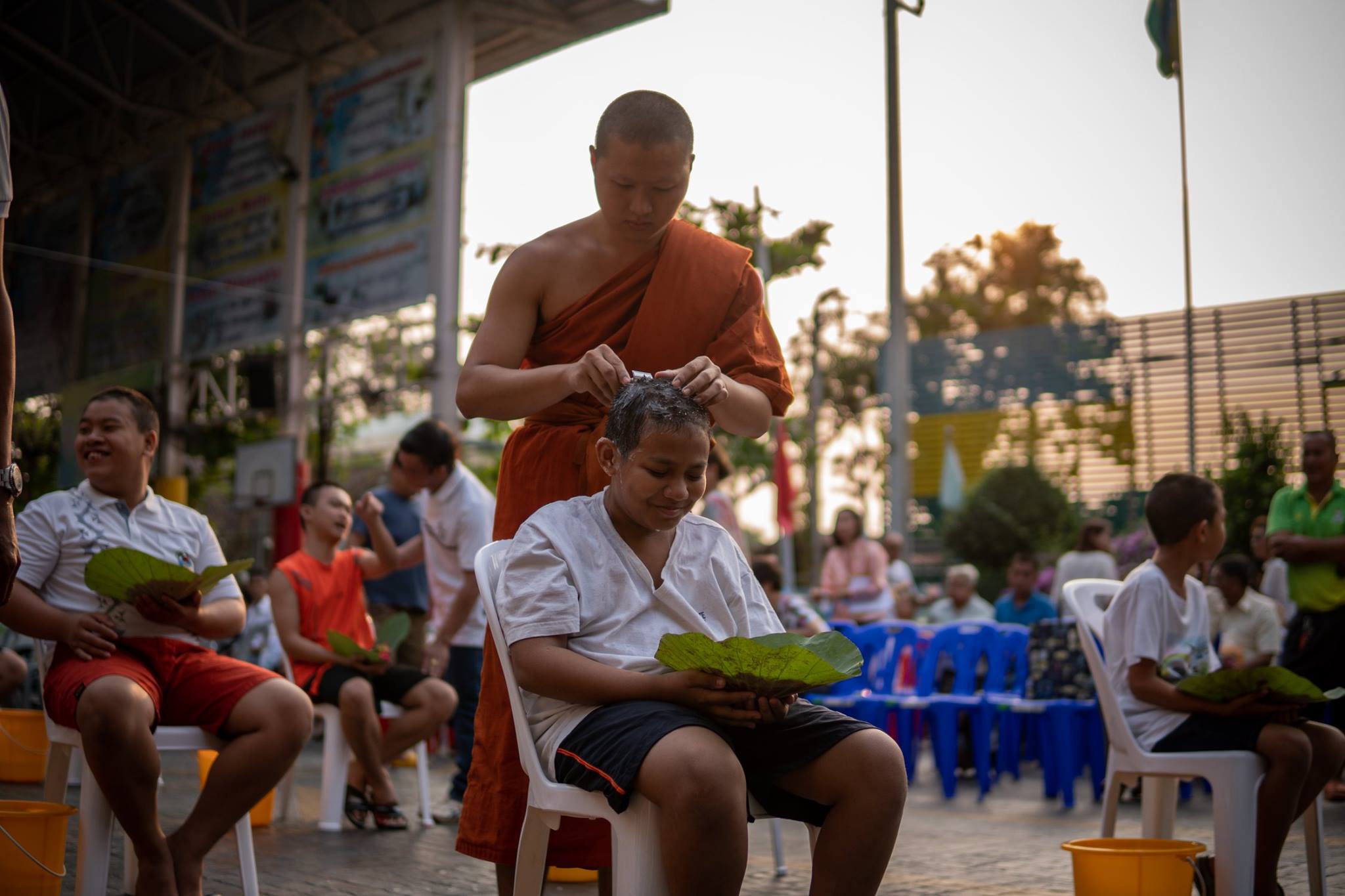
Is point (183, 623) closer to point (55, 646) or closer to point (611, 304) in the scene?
point (55, 646)

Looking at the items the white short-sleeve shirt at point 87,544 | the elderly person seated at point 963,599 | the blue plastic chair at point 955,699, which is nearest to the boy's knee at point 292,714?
the white short-sleeve shirt at point 87,544

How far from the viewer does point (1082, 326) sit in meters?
19.2

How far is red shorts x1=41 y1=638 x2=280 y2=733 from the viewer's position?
11.0ft

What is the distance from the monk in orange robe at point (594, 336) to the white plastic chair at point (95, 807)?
0.99 m

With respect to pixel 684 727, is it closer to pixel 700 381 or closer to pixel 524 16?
pixel 700 381

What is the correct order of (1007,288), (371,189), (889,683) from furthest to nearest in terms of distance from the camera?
(1007,288)
(371,189)
(889,683)

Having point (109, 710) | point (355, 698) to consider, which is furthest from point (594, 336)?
point (355, 698)

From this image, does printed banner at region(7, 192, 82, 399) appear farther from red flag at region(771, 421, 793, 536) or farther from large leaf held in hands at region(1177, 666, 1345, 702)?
large leaf held in hands at region(1177, 666, 1345, 702)

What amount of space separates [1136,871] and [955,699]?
4275mm

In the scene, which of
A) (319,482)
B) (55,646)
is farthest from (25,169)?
(55,646)

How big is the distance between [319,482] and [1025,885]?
3.57 meters

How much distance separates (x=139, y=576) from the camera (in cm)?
336

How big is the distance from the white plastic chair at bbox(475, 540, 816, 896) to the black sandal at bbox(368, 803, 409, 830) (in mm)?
3213

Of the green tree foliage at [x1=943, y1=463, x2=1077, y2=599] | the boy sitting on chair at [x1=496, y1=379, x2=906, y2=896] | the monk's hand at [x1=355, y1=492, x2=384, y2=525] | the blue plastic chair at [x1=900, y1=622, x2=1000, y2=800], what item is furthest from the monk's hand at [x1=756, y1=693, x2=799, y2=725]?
the green tree foliage at [x1=943, y1=463, x2=1077, y2=599]
